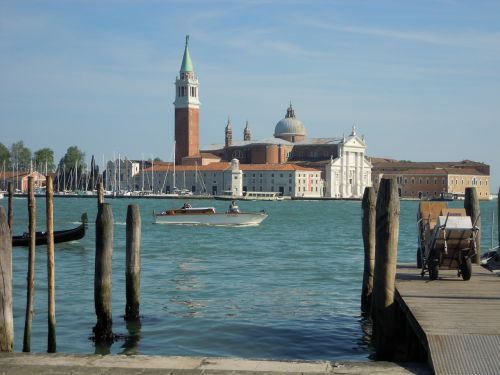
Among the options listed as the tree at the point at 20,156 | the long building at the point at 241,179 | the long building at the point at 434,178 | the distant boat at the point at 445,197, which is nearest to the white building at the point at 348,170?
the long building at the point at 241,179

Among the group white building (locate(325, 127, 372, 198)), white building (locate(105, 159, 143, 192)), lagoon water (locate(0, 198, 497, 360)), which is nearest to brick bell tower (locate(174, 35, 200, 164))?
white building (locate(105, 159, 143, 192))

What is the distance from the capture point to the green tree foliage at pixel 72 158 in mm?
115581

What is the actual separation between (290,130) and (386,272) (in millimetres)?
109411

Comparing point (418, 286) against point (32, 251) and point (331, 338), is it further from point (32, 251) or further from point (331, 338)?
point (32, 251)

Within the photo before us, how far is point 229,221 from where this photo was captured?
40156mm

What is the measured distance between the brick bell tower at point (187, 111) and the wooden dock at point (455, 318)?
96.8 m

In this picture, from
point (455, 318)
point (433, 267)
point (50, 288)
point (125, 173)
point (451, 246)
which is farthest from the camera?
point (125, 173)

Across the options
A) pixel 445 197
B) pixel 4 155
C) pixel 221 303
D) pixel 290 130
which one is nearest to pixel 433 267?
pixel 221 303

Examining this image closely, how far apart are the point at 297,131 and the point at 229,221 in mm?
76991

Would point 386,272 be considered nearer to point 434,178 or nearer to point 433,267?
point 433,267

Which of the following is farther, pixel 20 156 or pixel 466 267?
pixel 20 156

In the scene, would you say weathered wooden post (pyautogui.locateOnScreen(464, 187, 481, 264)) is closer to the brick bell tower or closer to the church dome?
the brick bell tower

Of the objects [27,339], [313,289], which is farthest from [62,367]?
[313,289]

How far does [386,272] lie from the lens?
7.62m
